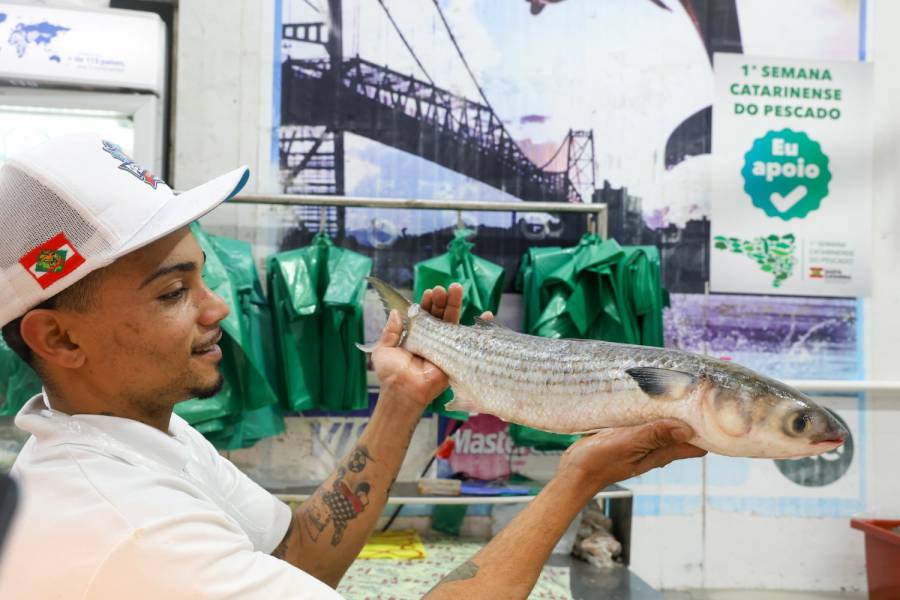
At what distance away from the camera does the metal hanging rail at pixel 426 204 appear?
355 centimetres

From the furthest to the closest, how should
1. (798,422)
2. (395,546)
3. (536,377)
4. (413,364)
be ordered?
(395,546) < (413,364) < (536,377) < (798,422)

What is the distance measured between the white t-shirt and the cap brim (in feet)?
1.02

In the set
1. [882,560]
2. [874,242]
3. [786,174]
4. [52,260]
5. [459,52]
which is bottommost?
[882,560]

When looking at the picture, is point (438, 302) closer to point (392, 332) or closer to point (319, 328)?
point (392, 332)

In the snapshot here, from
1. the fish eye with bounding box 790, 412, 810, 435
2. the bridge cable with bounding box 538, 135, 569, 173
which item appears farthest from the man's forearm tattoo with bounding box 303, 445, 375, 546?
the bridge cable with bounding box 538, 135, 569, 173

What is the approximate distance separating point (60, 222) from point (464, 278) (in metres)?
2.43

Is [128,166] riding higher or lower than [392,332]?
higher

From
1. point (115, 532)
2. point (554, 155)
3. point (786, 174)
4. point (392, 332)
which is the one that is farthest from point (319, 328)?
point (786, 174)

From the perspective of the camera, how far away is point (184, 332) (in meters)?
1.34

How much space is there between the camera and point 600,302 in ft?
11.6

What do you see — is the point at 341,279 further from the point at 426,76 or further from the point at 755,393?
the point at 755,393

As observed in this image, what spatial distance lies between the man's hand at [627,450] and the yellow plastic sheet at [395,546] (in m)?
2.10

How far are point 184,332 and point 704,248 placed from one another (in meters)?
3.35

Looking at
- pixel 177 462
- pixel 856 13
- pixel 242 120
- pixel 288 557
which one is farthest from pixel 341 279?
pixel 856 13
